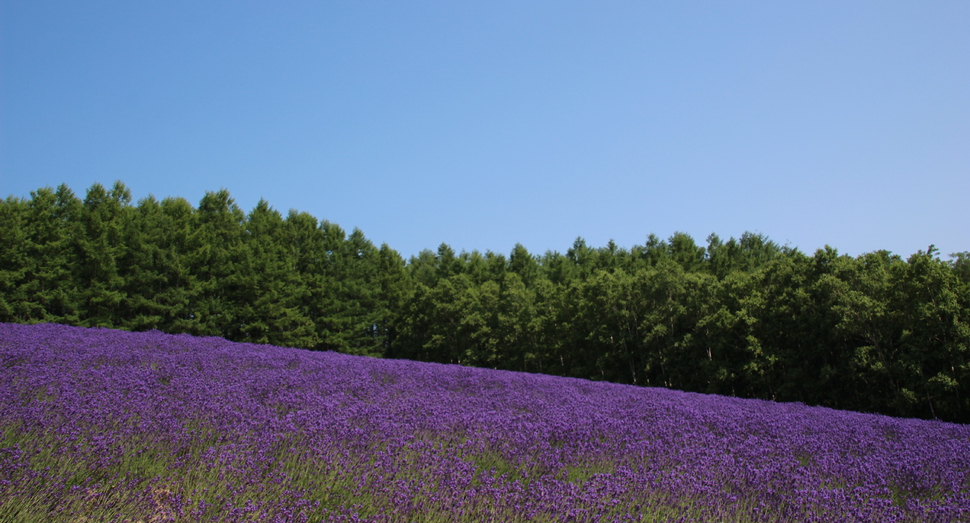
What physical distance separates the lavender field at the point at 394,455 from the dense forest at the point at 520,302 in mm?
15206

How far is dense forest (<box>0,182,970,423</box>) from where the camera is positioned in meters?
22.5

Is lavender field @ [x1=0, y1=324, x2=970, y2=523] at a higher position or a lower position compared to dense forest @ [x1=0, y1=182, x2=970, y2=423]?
lower

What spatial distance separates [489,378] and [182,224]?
36.2 metres

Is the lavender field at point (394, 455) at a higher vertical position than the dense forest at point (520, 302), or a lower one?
lower

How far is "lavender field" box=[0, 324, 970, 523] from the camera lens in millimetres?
4250

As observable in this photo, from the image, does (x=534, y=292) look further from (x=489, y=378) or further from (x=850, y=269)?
(x=489, y=378)

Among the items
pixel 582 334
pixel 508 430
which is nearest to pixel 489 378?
pixel 508 430

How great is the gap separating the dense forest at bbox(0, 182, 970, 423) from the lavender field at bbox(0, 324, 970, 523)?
15.2 m

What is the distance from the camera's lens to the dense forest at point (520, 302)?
22.5 metres

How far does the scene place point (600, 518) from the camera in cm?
436

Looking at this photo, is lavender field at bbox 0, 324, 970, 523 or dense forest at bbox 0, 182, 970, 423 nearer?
lavender field at bbox 0, 324, 970, 523

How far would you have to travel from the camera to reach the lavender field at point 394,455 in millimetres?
4250

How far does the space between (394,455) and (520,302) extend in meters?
38.1

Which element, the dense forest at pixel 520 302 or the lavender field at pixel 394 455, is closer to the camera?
the lavender field at pixel 394 455
